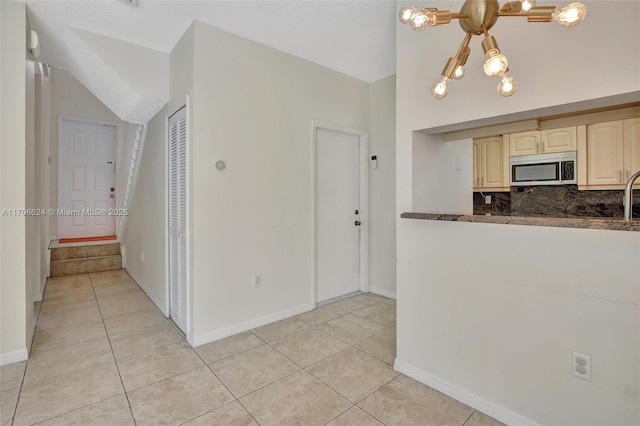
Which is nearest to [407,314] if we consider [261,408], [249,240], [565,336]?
[565,336]

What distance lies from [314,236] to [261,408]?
1808 mm

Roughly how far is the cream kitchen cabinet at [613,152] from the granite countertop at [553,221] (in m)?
1.91

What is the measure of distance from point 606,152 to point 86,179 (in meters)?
7.40

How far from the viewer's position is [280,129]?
2.99 m

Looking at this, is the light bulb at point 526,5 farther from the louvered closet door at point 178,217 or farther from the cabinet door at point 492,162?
the louvered closet door at point 178,217

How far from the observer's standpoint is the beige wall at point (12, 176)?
2.16 m

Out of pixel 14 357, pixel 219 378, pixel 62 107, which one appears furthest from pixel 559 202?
pixel 62 107

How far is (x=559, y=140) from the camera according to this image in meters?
2.75

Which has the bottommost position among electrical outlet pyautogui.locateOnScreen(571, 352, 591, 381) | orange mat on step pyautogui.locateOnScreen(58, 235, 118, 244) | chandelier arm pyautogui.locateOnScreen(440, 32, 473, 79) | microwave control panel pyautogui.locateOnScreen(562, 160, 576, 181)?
electrical outlet pyautogui.locateOnScreen(571, 352, 591, 381)

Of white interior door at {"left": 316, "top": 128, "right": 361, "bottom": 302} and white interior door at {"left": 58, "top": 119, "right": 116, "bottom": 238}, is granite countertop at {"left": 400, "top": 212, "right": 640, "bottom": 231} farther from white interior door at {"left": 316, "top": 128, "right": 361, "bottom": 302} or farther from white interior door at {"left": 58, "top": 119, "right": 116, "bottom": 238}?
white interior door at {"left": 58, "top": 119, "right": 116, "bottom": 238}

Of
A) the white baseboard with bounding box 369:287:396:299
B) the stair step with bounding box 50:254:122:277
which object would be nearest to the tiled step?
the stair step with bounding box 50:254:122:277

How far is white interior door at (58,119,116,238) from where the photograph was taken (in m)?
5.34

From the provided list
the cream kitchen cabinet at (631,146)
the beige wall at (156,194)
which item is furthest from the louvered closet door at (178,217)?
the cream kitchen cabinet at (631,146)

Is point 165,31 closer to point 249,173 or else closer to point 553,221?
point 249,173
